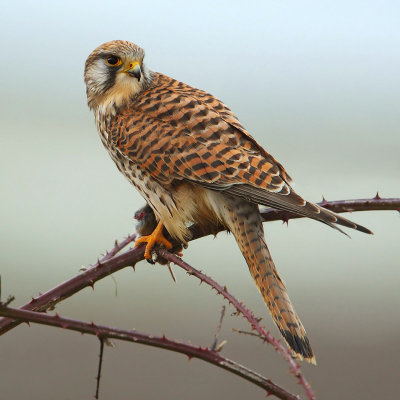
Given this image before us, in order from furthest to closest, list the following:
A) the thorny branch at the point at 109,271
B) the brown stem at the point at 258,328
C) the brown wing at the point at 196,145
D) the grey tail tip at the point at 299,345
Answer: the brown wing at the point at 196,145, the grey tail tip at the point at 299,345, the thorny branch at the point at 109,271, the brown stem at the point at 258,328

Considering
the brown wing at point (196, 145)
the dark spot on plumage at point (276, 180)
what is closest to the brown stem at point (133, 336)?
the brown wing at point (196, 145)

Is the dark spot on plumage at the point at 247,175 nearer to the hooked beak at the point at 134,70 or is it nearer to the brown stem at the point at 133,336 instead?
the hooked beak at the point at 134,70

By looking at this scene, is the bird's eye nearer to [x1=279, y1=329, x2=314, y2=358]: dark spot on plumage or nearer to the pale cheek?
the pale cheek

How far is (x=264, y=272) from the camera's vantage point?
1502 mm

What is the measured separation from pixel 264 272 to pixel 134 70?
814mm

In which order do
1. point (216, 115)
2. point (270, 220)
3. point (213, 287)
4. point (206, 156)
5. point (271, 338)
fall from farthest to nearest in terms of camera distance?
point (216, 115)
point (206, 156)
point (270, 220)
point (213, 287)
point (271, 338)

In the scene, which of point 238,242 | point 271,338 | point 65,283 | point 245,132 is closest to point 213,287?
point 271,338

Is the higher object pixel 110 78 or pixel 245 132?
pixel 110 78

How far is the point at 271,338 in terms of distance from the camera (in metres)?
0.83

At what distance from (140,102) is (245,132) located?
1.33ft

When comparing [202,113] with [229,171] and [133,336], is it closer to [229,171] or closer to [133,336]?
[229,171]

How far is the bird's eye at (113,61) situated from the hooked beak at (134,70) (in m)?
0.06

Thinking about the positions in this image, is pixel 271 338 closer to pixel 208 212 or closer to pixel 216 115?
pixel 208 212

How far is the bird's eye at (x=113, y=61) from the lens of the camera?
6.53ft
